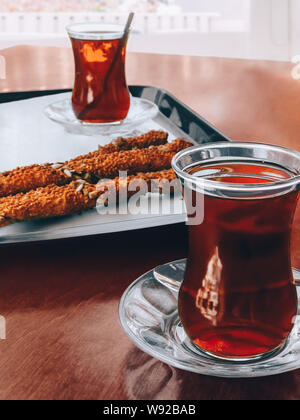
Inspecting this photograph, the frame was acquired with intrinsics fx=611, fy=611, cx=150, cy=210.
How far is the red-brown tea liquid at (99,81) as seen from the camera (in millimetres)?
1176

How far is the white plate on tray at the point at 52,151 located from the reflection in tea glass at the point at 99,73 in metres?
Answer: 0.05

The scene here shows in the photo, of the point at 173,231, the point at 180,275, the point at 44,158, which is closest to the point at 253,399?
the point at 180,275

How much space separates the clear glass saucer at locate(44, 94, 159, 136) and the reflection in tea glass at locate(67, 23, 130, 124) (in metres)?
0.02

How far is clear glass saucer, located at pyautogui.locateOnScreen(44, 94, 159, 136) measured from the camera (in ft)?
3.85

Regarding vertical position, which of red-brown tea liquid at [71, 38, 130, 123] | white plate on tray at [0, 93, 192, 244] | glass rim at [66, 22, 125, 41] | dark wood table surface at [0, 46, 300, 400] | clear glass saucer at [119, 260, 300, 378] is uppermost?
glass rim at [66, 22, 125, 41]

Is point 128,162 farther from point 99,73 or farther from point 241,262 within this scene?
point 241,262

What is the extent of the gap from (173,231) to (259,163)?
24 centimetres

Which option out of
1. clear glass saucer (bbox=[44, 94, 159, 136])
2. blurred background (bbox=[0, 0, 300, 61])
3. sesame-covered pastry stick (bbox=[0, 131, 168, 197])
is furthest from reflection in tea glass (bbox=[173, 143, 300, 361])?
blurred background (bbox=[0, 0, 300, 61])

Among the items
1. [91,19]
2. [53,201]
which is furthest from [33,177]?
[91,19]

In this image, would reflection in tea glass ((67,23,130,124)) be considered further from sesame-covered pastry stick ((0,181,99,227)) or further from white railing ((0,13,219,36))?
white railing ((0,13,219,36))

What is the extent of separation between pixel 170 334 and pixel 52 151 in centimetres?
62

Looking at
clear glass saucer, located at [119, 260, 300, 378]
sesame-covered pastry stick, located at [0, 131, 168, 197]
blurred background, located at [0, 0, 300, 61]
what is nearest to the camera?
clear glass saucer, located at [119, 260, 300, 378]

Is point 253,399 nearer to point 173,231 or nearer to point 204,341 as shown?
point 204,341
